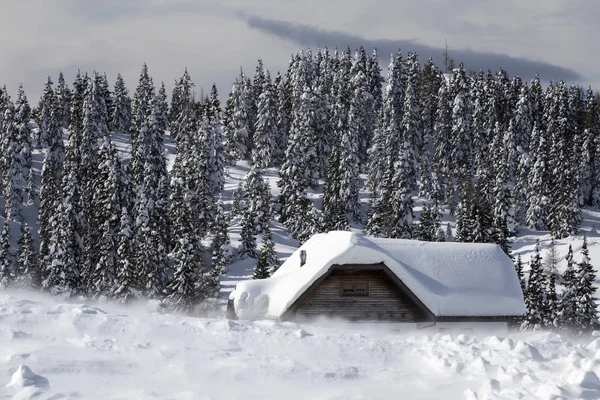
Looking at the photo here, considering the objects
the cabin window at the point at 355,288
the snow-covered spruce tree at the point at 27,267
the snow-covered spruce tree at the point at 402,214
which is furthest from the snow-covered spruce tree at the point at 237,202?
the cabin window at the point at 355,288

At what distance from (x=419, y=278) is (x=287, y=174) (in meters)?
54.9

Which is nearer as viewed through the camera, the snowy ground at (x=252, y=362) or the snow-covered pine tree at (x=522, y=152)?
the snowy ground at (x=252, y=362)

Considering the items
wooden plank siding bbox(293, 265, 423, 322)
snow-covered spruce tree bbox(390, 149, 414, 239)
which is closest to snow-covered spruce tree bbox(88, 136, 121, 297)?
snow-covered spruce tree bbox(390, 149, 414, 239)

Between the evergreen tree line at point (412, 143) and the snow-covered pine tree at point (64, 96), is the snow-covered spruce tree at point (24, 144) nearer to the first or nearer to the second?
the snow-covered pine tree at point (64, 96)

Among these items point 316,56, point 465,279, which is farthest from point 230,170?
point 465,279

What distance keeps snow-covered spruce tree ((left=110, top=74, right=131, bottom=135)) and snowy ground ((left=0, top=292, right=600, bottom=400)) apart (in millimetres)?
109963

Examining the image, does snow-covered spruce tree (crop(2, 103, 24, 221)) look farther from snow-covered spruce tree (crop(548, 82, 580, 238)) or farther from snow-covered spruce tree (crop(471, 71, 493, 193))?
snow-covered spruce tree (crop(548, 82, 580, 238))

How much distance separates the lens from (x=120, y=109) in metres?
120

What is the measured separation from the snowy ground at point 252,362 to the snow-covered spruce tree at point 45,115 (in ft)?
291

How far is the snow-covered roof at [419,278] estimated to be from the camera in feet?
79.4

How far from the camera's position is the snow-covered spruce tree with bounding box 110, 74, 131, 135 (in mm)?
118438

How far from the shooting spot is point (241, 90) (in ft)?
352

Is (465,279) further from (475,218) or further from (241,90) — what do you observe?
(241,90)

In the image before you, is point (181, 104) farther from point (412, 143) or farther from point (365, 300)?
point (365, 300)
